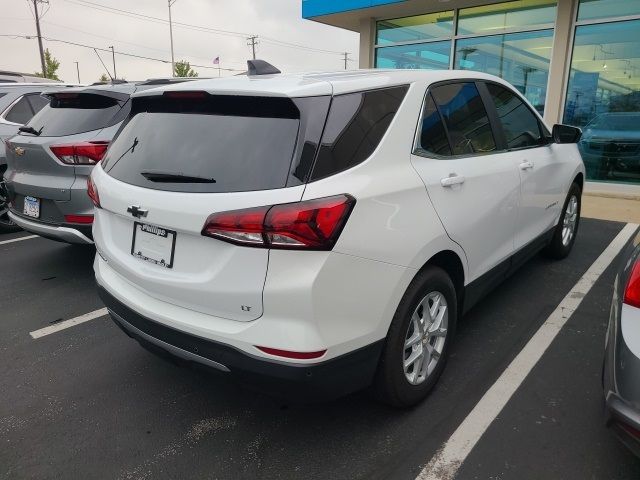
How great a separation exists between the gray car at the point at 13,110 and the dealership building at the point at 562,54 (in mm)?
6760

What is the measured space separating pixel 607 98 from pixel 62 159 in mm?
8826

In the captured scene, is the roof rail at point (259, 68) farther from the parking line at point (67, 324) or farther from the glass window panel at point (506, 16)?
the glass window panel at point (506, 16)

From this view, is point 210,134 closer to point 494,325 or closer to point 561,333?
point 494,325

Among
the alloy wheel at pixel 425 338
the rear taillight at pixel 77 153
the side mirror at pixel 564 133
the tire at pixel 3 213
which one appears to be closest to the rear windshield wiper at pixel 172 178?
the alloy wheel at pixel 425 338

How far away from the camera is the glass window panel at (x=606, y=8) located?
324 inches

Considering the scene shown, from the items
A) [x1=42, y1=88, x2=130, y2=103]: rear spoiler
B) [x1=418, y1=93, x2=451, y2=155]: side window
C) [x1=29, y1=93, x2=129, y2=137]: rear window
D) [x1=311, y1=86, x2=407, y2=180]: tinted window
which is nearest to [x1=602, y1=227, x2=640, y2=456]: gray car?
[x1=418, y1=93, x2=451, y2=155]: side window

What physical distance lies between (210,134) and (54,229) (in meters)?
2.72

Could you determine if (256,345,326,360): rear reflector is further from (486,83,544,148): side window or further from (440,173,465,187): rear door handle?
(486,83,544,148): side window

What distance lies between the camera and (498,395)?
273 centimetres

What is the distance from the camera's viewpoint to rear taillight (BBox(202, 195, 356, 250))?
188 cm

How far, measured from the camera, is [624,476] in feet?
7.02

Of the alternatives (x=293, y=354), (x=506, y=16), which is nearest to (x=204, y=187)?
(x=293, y=354)

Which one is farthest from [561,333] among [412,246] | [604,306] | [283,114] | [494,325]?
[283,114]

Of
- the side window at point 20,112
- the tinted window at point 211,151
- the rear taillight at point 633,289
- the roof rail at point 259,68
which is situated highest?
the roof rail at point 259,68
